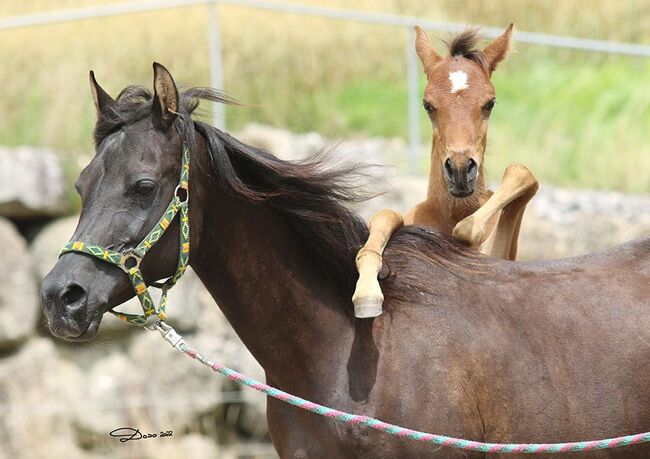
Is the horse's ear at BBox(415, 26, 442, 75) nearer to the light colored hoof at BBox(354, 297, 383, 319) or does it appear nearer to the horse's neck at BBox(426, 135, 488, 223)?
the horse's neck at BBox(426, 135, 488, 223)

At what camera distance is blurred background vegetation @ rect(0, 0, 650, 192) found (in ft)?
30.0

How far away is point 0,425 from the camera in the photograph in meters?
8.21

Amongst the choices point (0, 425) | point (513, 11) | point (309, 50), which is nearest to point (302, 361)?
point (0, 425)

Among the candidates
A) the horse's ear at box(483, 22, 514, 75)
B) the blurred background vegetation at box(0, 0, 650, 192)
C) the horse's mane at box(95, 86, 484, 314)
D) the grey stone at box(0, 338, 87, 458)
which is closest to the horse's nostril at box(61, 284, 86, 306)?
the horse's mane at box(95, 86, 484, 314)

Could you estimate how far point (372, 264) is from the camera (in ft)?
12.2

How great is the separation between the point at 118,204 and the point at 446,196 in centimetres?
199

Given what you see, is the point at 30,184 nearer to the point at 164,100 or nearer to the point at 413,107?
the point at 413,107

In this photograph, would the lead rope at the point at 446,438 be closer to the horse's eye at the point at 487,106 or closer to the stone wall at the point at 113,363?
the horse's eye at the point at 487,106

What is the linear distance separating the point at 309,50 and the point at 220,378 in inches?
126

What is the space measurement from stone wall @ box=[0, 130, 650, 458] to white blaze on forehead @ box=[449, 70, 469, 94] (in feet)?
10.5

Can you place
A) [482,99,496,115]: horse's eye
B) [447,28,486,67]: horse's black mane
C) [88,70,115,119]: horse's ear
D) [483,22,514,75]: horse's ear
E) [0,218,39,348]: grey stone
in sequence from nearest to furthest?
[88,70,115,119]: horse's ear, [482,99,496,115]: horse's eye, [447,28,486,67]: horse's black mane, [483,22,514,75]: horse's ear, [0,218,39,348]: grey stone

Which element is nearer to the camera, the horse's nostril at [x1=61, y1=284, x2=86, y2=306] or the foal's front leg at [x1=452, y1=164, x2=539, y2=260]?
the horse's nostril at [x1=61, y1=284, x2=86, y2=306]

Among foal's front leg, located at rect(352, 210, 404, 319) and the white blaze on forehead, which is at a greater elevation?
the white blaze on forehead

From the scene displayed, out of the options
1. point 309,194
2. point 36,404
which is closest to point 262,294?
point 309,194
